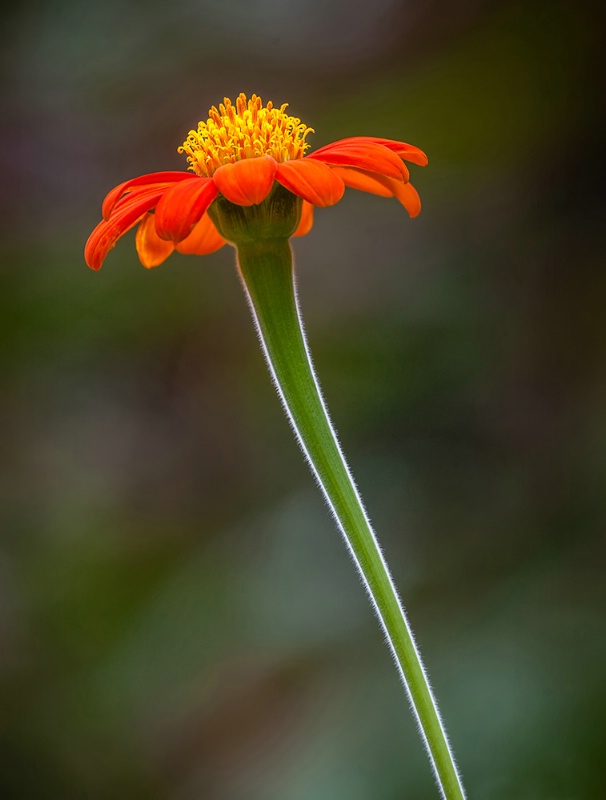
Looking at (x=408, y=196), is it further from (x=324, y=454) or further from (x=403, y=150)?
(x=324, y=454)

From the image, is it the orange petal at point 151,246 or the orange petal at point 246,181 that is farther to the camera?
the orange petal at point 151,246

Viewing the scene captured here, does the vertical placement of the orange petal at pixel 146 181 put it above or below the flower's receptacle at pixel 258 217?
above

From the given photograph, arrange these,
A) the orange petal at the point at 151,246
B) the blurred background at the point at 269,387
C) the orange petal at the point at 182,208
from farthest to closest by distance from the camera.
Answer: the blurred background at the point at 269,387
the orange petal at the point at 151,246
the orange petal at the point at 182,208

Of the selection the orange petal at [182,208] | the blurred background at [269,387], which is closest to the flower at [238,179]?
the orange petal at [182,208]

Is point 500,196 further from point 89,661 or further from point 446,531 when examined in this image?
point 89,661

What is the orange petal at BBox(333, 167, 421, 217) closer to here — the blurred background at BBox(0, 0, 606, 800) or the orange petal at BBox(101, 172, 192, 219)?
the orange petal at BBox(101, 172, 192, 219)

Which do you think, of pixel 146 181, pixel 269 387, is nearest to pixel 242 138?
pixel 146 181

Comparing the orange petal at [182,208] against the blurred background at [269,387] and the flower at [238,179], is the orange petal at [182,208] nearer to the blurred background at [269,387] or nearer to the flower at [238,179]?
the flower at [238,179]
